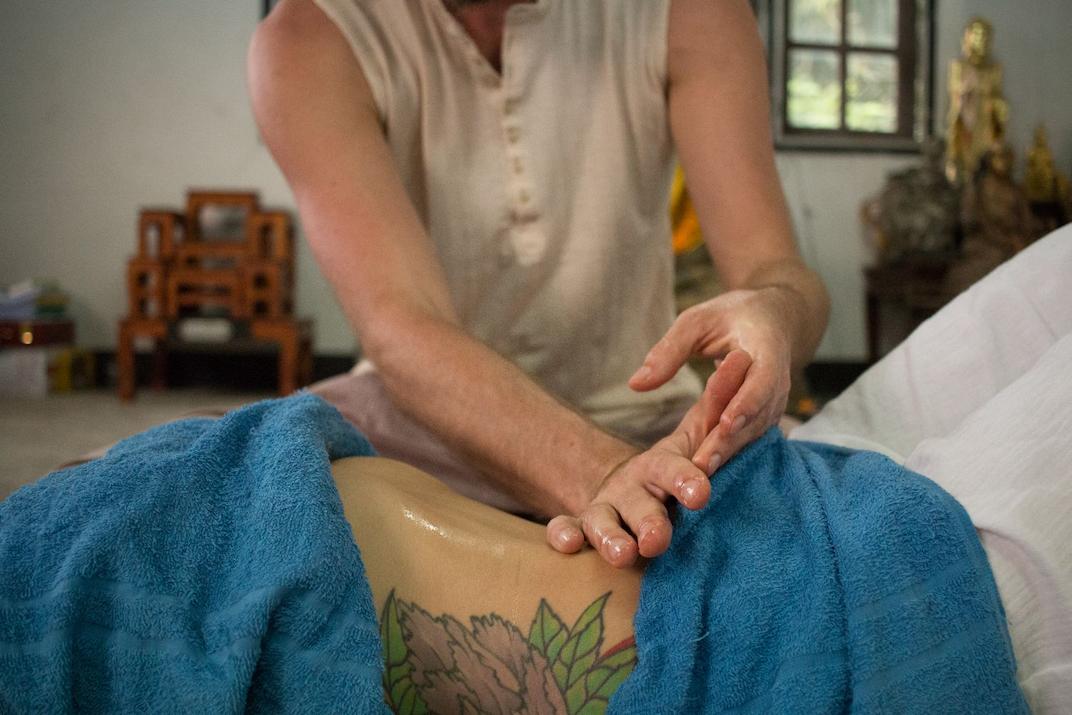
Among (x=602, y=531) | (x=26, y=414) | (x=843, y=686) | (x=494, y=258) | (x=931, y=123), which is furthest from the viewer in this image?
(x=931, y=123)

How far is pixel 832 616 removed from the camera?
53 centimetres

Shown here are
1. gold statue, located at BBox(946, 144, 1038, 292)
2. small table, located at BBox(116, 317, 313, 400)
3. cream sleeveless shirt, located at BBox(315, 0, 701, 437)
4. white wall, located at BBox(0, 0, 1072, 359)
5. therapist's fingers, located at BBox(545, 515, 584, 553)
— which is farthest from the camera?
white wall, located at BBox(0, 0, 1072, 359)

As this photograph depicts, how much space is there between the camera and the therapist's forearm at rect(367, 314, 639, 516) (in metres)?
0.76

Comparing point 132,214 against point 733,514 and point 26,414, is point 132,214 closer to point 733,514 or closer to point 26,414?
point 26,414

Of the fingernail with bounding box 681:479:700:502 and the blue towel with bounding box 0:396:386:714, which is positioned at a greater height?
the fingernail with bounding box 681:479:700:502

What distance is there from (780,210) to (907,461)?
46 centimetres

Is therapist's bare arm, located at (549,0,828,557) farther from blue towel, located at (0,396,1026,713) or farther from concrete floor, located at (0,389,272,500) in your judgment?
concrete floor, located at (0,389,272,500)

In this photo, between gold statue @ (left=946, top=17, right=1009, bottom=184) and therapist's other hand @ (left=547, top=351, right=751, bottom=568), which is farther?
gold statue @ (left=946, top=17, right=1009, bottom=184)

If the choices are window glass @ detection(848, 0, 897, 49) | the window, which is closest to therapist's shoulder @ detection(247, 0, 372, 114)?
the window

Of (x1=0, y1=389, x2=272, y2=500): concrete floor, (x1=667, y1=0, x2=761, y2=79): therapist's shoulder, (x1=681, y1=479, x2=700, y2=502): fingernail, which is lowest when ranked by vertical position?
(x1=0, y1=389, x2=272, y2=500): concrete floor

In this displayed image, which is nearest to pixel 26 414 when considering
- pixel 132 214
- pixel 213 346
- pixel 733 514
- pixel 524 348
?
pixel 213 346

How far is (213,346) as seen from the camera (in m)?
4.16

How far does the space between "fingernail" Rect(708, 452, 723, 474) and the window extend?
4.00m

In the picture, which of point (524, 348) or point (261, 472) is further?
point (524, 348)
